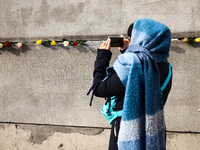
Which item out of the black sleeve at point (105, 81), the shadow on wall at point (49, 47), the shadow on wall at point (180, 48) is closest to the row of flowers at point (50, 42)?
the shadow on wall at point (49, 47)

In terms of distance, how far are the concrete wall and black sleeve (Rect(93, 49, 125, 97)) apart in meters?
1.36

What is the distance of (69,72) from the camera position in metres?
3.01

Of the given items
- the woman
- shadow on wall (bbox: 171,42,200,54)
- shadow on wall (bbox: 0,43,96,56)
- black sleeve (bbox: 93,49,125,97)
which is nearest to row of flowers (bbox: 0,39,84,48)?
shadow on wall (bbox: 0,43,96,56)

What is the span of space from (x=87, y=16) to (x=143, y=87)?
183 cm

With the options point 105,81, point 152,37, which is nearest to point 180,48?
point 152,37

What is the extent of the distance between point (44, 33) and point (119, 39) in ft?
5.56

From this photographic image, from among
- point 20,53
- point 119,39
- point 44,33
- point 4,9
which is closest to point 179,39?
point 119,39

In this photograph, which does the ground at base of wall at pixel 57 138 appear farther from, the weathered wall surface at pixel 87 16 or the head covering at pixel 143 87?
the head covering at pixel 143 87

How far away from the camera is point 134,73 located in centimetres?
125

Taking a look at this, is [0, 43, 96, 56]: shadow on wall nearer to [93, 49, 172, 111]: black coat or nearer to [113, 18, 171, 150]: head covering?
[93, 49, 172, 111]: black coat

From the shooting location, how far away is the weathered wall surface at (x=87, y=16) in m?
2.56

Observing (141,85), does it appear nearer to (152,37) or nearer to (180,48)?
(152,37)

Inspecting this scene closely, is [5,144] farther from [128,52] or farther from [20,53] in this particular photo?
[128,52]

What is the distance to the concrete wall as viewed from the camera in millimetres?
2646
